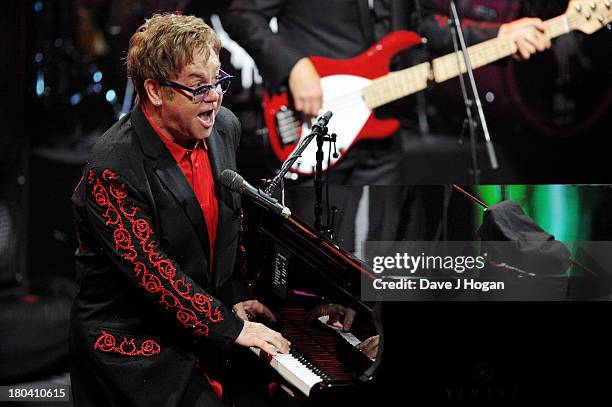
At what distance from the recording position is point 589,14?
17.1 ft

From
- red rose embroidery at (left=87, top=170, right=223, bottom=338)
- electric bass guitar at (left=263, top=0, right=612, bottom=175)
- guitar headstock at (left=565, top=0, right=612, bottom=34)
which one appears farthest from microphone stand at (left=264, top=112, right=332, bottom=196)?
guitar headstock at (left=565, top=0, right=612, bottom=34)

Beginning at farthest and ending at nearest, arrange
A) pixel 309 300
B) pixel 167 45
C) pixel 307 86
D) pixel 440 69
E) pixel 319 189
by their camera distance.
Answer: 1. pixel 440 69
2. pixel 307 86
3. pixel 319 189
4. pixel 309 300
5. pixel 167 45

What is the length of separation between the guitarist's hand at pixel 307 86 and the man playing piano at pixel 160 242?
230cm

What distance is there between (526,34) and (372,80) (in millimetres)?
1006

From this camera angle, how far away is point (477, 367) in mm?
2520

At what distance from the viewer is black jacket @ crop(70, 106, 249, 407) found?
8.52 feet

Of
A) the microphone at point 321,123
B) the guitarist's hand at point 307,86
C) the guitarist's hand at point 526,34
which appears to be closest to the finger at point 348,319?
the microphone at point 321,123

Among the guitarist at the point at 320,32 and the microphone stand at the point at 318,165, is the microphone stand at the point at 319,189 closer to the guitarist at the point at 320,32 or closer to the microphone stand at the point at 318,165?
the microphone stand at the point at 318,165

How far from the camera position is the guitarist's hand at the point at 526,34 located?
17.2 ft

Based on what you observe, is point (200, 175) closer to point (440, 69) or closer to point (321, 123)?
point (321, 123)

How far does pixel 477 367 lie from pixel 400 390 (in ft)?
0.79

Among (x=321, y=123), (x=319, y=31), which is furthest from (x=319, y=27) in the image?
(x=321, y=123)

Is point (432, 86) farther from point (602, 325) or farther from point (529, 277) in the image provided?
point (602, 325)

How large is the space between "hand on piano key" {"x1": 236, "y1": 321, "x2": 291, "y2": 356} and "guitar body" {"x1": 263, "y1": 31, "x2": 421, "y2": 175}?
98.4 inches
